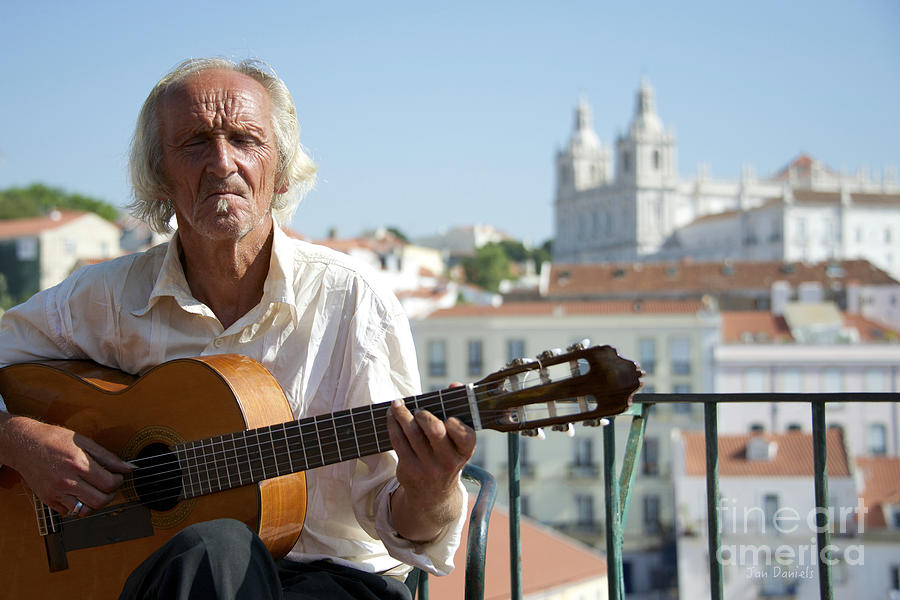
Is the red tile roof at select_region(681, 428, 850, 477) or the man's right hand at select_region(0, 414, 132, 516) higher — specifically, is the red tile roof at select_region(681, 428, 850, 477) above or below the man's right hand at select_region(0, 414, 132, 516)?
below

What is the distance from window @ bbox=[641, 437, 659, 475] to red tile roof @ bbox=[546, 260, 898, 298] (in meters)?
18.5

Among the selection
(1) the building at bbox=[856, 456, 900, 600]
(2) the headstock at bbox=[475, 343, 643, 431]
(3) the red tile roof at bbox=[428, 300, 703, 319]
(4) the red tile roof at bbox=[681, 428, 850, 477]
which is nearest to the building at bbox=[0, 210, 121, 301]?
(3) the red tile roof at bbox=[428, 300, 703, 319]

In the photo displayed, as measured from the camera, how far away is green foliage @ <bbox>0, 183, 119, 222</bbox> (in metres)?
65.2

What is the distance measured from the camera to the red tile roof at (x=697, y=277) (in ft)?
177

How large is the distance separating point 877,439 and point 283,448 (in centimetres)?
3947

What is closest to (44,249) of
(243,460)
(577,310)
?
(577,310)

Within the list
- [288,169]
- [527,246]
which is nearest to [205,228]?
[288,169]

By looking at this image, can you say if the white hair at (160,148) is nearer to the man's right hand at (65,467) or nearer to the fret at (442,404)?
the man's right hand at (65,467)

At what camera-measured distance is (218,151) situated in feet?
6.55

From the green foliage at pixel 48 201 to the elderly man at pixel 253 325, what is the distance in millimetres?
67657

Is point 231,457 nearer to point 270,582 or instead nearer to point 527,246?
point 270,582

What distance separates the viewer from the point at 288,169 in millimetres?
2211

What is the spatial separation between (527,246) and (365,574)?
118 meters

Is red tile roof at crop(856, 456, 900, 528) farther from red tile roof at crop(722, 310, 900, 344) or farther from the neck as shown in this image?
the neck
